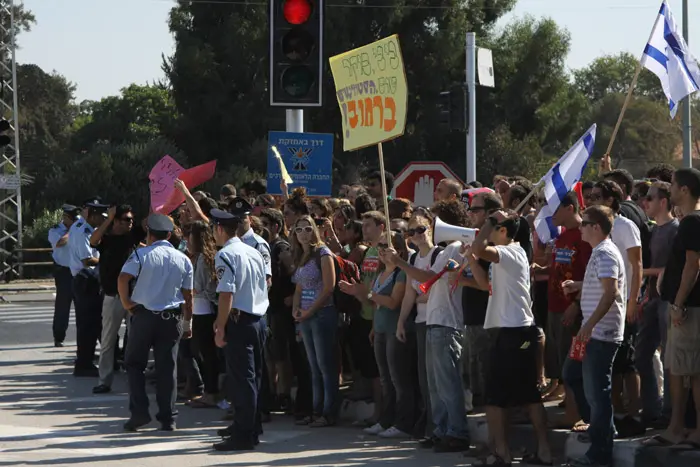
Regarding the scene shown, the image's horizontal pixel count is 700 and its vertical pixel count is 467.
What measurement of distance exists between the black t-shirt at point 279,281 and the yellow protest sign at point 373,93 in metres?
1.45

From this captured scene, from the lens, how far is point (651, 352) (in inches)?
398

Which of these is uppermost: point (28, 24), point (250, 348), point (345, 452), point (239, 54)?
point (28, 24)

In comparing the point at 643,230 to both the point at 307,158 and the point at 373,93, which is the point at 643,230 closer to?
the point at 373,93

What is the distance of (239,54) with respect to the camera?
149ft

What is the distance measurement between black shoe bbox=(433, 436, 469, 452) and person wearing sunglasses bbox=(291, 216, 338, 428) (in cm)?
166

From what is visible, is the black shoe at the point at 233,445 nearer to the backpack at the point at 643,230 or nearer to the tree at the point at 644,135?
the backpack at the point at 643,230

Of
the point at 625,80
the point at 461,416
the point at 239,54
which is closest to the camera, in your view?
the point at 461,416

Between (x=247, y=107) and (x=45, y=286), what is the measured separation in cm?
1510

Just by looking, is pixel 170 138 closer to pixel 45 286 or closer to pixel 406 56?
pixel 406 56

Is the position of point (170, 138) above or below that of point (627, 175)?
above

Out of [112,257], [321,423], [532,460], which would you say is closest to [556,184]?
[532,460]

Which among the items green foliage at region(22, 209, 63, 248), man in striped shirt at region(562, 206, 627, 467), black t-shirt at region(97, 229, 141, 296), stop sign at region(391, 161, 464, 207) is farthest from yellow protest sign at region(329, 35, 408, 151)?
green foliage at region(22, 209, 63, 248)

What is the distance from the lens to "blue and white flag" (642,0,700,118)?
1245cm

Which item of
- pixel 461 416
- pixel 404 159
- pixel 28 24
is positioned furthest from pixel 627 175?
pixel 28 24
